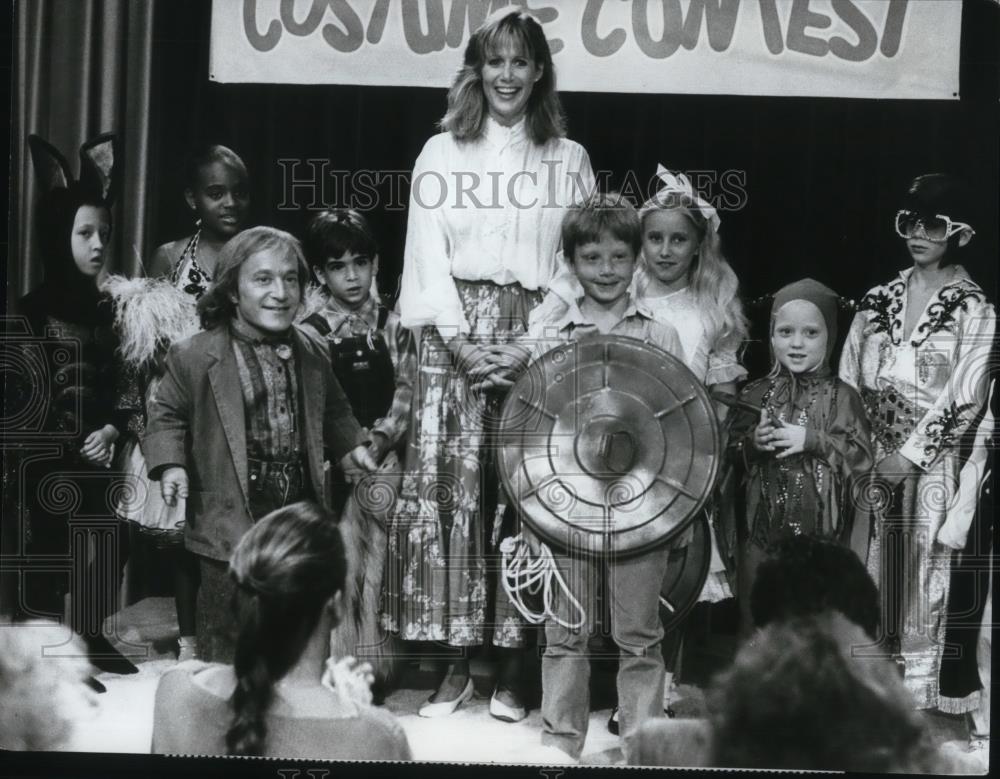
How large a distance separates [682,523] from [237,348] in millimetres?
1745

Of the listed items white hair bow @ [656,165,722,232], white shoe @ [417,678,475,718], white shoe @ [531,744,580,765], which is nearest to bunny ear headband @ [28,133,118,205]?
white hair bow @ [656,165,722,232]

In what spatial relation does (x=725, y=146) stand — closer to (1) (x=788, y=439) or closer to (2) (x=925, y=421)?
(1) (x=788, y=439)

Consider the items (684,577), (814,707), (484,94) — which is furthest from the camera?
(484,94)

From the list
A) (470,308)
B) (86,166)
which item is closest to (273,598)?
(470,308)

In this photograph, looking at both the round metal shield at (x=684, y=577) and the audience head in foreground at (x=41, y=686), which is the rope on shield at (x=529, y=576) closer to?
the round metal shield at (x=684, y=577)

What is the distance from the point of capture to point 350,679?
14.7 feet

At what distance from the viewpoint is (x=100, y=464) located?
4.64 metres

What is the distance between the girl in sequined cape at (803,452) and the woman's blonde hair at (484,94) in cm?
106

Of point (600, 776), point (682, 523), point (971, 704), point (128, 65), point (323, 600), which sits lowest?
point (600, 776)

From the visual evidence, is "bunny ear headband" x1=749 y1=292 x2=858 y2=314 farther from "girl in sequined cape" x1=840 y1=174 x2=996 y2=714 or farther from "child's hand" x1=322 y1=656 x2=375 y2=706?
"child's hand" x1=322 y1=656 x2=375 y2=706

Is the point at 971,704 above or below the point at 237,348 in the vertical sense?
below

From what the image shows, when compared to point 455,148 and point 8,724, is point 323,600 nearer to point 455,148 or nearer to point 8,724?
point 8,724

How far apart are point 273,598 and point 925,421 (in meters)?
2.45

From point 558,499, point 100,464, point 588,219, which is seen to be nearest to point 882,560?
point 558,499
